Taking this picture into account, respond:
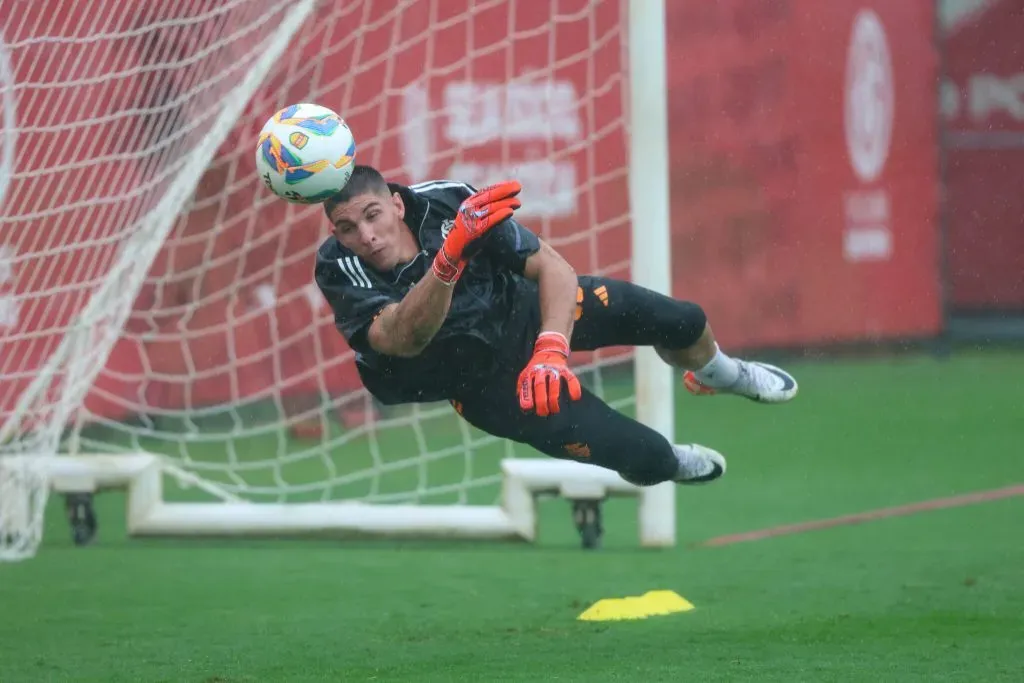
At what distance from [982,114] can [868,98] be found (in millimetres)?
1079

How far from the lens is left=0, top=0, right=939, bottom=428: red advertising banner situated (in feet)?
21.1

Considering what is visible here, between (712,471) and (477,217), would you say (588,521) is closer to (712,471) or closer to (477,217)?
(712,471)

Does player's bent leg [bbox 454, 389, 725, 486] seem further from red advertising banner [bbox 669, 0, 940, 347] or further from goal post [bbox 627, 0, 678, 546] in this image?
red advertising banner [bbox 669, 0, 940, 347]

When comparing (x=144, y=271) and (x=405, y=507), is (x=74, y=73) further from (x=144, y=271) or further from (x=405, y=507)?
(x=405, y=507)

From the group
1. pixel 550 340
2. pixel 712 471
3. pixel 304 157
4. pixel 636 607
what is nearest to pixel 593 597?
pixel 636 607

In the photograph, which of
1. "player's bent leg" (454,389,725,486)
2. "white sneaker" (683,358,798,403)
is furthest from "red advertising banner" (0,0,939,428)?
"player's bent leg" (454,389,725,486)

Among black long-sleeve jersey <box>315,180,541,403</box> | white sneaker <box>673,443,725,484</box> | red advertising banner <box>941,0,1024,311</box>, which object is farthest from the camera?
red advertising banner <box>941,0,1024,311</box>

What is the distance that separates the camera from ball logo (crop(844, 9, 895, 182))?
39.1ft

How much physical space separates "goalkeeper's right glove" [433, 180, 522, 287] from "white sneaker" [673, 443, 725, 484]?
1.29 metres

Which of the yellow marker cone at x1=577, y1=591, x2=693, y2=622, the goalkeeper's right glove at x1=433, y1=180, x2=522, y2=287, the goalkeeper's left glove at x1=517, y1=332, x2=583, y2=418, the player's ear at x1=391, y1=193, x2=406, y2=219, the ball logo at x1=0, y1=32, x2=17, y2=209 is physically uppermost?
the ball logo at x1=0, y1=32, x2=17, y2=209

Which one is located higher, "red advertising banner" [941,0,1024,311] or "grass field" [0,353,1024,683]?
"red advertising banner" [941,0,1024,311]

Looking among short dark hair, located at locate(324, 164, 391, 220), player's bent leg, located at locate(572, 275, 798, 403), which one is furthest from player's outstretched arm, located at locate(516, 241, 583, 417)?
short dark hair, located at locate(324, 164, 391, 220)

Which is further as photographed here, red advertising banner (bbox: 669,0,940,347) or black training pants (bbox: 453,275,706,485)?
→ red advertising banner (bbox: 669,0,940,347)

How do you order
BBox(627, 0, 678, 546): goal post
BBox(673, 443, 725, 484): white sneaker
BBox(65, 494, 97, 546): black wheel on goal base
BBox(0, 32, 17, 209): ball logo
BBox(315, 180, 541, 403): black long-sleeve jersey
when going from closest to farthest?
BBox(315, 180, 541, 403): black long-sleeve jersey < BBox(673, 443, 725, 484): white sneaker < BBox(0, 32, 17, 209): ball logo < BBox(627, 0, 678, 546): goal post < BBox(65, 494, 97, 546): black wheel on goal base
